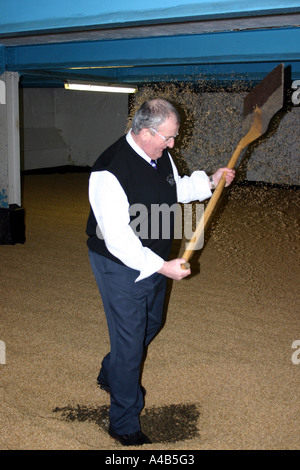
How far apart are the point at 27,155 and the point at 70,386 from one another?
991 centimetres

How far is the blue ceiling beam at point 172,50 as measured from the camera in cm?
337

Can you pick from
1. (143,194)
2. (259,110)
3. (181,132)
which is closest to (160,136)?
(143,194)

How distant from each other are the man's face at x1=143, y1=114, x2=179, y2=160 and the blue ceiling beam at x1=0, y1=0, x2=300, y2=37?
0.49 metres

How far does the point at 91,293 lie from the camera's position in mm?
4020

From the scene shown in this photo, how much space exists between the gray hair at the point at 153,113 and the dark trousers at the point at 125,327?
572 millimetres

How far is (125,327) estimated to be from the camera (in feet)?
6.50

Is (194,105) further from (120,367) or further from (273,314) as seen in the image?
(120,367)

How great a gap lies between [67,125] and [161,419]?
11125mm

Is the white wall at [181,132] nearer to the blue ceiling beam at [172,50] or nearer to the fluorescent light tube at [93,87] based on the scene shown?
the fluorescent light tube at [93,87]

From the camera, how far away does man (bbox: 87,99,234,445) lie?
1839 mm

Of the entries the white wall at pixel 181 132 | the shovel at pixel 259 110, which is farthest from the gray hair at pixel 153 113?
the white wall at pixel 181 132

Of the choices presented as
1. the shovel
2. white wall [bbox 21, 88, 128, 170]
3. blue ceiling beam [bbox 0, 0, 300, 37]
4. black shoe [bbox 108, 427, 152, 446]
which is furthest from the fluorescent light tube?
black shoe [bbox 108, 427, 152, 446]

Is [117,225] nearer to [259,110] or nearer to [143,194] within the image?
[143,194]

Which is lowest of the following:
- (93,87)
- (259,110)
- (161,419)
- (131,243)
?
(161,419)
